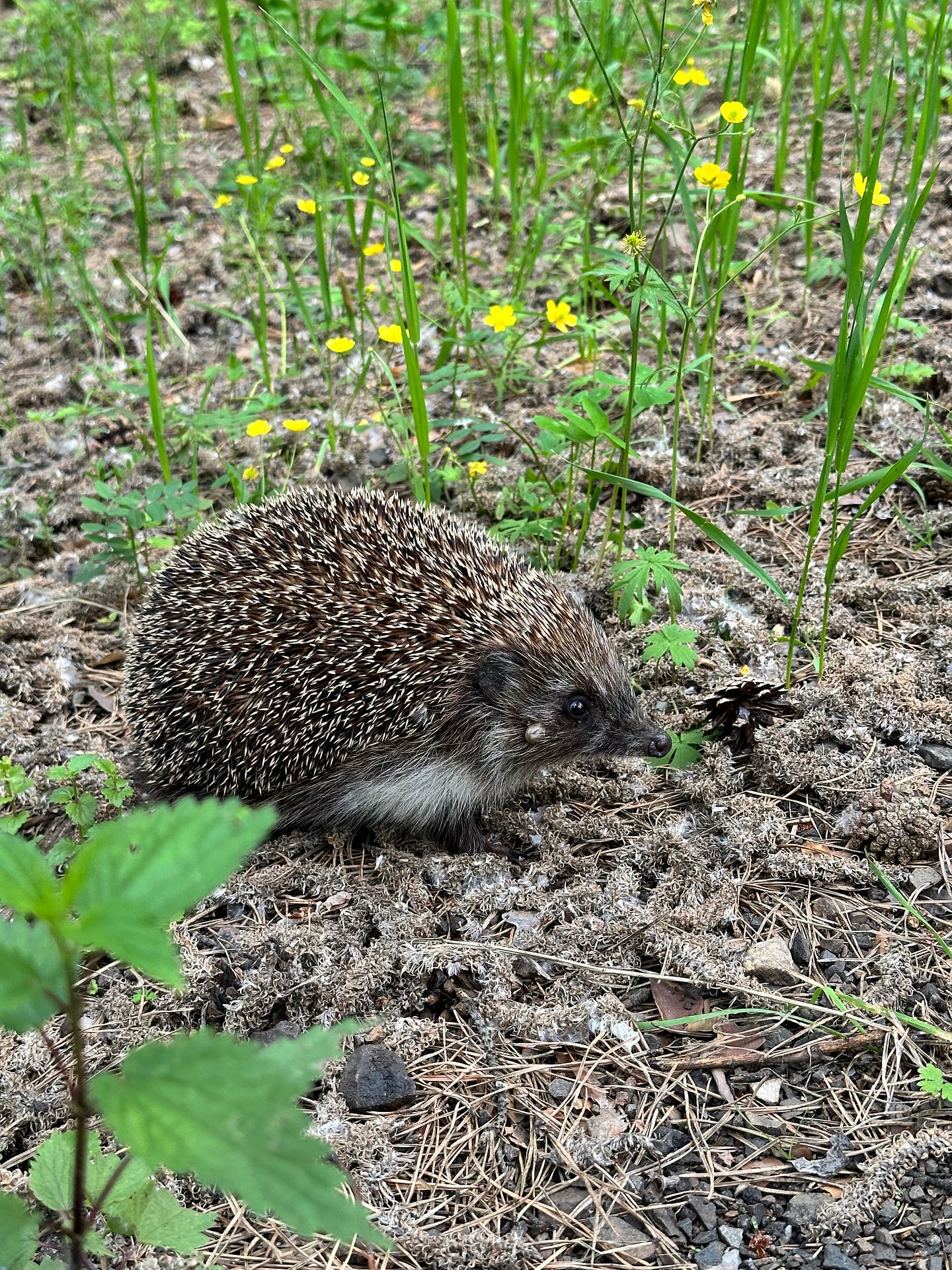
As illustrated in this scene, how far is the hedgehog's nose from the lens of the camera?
4.70m

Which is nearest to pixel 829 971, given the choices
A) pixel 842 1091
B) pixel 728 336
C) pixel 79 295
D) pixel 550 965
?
pixel 842 1091

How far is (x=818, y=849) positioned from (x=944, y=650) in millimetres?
1256

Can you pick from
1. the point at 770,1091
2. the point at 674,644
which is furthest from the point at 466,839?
the point at 770,1091

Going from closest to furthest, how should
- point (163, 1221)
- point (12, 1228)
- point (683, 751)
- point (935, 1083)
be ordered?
point (12, 1228) → point (163, 1221) → point (935, 1083) → point (683, 751)

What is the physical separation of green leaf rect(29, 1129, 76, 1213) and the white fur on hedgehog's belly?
91.9 inches

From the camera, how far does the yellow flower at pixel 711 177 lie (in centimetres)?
484

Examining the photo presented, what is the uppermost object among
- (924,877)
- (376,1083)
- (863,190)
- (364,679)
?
(863,190)

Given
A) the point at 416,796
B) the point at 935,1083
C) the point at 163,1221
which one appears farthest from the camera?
the point at 416,796

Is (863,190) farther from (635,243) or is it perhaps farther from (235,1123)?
(235,1123)

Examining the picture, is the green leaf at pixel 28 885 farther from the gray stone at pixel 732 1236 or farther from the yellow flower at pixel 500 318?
the yellow flower at pixel 500 318

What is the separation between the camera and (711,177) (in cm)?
486

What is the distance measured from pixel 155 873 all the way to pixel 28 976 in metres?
0.29

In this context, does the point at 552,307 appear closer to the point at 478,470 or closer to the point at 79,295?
the point at 478,470

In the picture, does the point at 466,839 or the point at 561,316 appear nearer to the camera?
the point at 466,839
